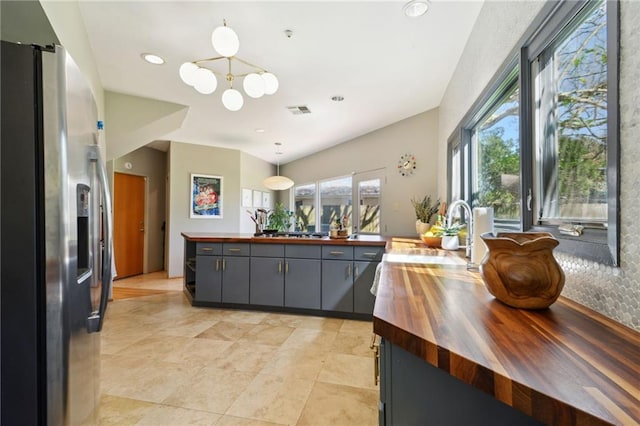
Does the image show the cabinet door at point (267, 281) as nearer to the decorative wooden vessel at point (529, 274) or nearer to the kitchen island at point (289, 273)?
the kitchen island at point (289, 273)

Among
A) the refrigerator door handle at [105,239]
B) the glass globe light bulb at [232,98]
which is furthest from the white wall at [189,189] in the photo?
the refrigerator door handle at [105,239]

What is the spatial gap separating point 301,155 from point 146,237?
376 cm

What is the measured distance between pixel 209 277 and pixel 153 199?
11.5 ft

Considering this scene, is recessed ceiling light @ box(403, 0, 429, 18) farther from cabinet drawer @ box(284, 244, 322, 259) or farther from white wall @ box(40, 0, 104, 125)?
cabinet drawer @ box(284, 244, 322, 259)

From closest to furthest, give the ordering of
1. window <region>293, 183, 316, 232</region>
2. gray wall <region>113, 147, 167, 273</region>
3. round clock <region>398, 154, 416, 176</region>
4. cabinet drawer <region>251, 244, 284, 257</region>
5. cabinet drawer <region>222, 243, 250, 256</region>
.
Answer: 1. cabinet drawer <region>251, 244, 284, 257</region>
2. cabinet drawer <region>222, 243, 250, 256</region>
3. round clock <region>398, 154, 416, 176</region>
4. gray wall <region>113, 147, 167, 273</region>
5. window <region>293, 183, 316, 232</region>

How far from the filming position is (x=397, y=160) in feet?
14.9

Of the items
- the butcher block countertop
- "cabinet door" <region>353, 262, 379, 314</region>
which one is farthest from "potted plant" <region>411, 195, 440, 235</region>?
the butcher block countertop

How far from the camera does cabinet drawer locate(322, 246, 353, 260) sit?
3.18 m

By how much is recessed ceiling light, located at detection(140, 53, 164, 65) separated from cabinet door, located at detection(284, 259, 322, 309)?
239 centimetres

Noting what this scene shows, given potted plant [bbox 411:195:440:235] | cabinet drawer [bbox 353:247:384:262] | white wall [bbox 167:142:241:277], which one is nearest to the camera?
cabinet drawer [bbox 353:247:384:262]

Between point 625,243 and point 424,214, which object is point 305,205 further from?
point 625,243

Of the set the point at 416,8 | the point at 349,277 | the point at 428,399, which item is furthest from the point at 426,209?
the point at 428,399

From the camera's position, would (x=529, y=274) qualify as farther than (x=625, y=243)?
Yes

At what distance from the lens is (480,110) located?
2.26 meters
